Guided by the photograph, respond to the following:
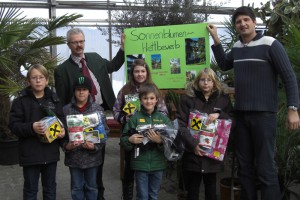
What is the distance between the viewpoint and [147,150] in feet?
10.2

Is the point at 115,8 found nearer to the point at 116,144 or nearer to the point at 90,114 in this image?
the point at 116,144

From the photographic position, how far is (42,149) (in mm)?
3092

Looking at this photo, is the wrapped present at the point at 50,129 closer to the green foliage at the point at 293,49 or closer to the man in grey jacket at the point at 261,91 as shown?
the man in grey jacket at the point at 261,91

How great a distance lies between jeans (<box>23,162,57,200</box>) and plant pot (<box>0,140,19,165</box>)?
8.86ft

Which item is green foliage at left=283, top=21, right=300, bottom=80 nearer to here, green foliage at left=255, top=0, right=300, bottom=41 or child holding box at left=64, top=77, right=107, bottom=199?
green foliage at left=255, top=0, right=300, bottom=41

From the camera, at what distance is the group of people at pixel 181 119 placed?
9.73 feet

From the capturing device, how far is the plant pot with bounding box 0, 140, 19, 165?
18.5 ft

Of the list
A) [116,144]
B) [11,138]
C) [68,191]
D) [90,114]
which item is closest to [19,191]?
[68,191]

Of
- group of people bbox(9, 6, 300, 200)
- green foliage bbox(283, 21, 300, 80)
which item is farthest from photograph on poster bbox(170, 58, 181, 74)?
green foliage bbox(283, 21, 300, 80)

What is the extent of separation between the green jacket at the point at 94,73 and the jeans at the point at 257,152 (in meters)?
1.34

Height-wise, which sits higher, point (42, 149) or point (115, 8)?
point (115, 8)

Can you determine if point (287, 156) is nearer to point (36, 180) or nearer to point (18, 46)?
point (36, 180)

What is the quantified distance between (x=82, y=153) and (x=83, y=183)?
343 millimetres

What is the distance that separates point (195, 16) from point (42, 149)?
5.27 meters
